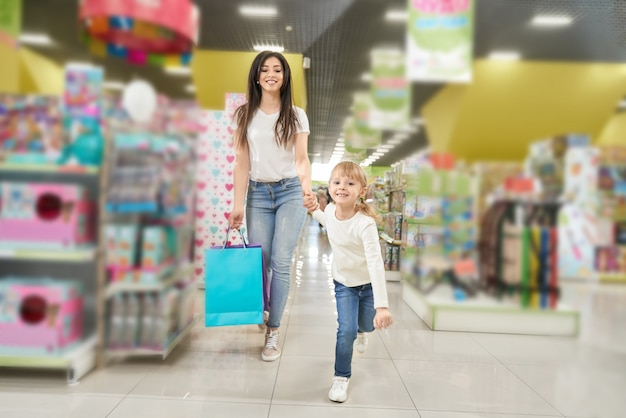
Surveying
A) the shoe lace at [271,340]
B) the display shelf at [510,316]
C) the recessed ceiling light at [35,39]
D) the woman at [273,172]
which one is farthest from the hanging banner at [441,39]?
the shoe lace at [271,340]

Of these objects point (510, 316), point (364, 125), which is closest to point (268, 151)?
point (364, 125)

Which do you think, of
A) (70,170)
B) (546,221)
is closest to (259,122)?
(70,170)

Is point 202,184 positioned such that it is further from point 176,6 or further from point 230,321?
point 230,321

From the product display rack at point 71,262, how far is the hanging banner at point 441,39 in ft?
2.47

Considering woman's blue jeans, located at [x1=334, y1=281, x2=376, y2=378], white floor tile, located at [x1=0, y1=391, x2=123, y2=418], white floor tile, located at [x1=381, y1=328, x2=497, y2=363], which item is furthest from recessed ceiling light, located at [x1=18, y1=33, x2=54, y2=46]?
white floor tile, located at [x1=381, y1=328, x2=497, y2=363]

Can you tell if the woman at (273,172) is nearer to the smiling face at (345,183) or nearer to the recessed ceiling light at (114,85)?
the smiling face at (345,183)

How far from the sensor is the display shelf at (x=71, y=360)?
41.9 inches

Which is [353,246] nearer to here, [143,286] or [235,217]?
[235,217]

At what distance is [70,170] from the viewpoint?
1009 mm

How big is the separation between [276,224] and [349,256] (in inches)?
14.9

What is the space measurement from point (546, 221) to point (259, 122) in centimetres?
109

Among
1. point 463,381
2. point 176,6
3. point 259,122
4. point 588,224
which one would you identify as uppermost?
point 176,6

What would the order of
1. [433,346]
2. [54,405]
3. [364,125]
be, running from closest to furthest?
[364,125]
[54,405]
[433,346]

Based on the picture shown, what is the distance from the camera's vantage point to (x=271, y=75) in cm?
153
